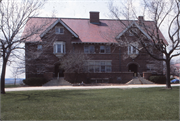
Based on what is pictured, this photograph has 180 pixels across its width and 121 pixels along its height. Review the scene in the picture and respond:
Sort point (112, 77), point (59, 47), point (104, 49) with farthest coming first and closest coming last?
point (104, 49) < point (59, 47) < point (112, 77)

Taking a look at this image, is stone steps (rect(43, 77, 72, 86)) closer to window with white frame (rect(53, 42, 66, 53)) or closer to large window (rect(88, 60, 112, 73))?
window with white frame (rect(53, 42, 66, 53))

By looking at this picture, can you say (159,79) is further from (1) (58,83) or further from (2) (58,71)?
(2) (58,71)

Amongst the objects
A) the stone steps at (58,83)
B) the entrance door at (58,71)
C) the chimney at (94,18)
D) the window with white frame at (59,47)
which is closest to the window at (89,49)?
the window with white frame at (59,47)

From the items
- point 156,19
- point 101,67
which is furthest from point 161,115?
point 101,67

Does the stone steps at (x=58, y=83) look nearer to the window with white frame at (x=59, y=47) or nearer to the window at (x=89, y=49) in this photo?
the window with white frame at (x=59, y=47)

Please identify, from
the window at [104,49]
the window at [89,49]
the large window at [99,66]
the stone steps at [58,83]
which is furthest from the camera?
the window at [104,49]

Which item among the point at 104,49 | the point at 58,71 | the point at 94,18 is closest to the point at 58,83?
the point at 58,71

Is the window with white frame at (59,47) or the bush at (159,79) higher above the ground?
the window with white frame at (59,47)

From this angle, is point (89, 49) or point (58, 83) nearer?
point (58, 83)

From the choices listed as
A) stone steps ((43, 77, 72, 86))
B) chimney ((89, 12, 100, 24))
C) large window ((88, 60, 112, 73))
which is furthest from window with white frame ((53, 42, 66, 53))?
chimney ((89, 12, 100, 24))

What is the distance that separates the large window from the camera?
31.1 meters

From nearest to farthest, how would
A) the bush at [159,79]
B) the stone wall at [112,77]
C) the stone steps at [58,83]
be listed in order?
1. the stone steps at [58,83]
2. the bush at [159,79]
3. the stone wall at [112,77]

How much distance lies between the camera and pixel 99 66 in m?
31.4

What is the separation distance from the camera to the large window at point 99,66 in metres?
31.1
